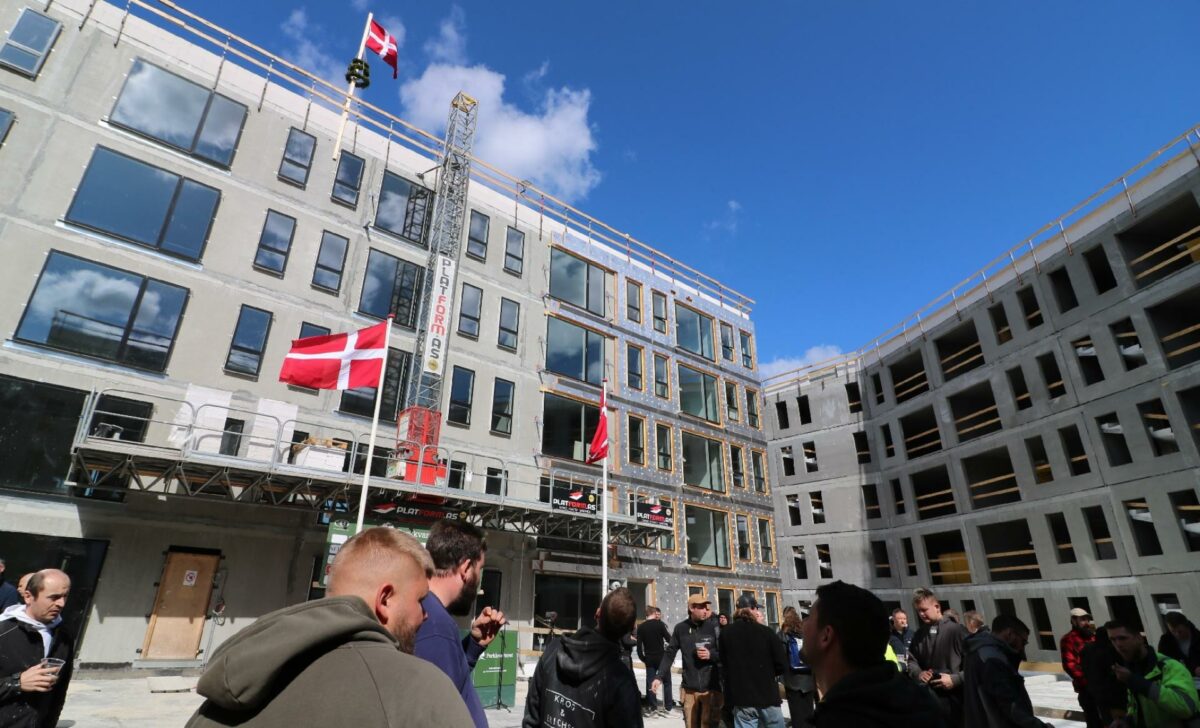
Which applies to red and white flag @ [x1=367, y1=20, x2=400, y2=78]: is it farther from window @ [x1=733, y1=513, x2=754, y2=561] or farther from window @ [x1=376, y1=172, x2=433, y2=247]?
window @ [x1=733, y1=513, x2=754, y2=561]

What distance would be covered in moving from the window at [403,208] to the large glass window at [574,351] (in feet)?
22.5

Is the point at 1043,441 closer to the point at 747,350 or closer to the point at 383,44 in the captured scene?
the point at 747,350

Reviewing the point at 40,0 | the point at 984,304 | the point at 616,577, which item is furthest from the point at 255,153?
the point at 984,304

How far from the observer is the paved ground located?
9.95 meters

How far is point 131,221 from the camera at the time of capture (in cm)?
1842

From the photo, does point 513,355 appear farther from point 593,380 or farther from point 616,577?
point 616,577

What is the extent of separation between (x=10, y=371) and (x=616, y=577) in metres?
20.2

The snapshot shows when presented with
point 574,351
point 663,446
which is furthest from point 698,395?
point 574,351

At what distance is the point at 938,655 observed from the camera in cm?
750

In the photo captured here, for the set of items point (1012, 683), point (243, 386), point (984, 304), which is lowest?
point (1012, 683)

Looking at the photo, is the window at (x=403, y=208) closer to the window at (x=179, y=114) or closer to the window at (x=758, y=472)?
the window at (x=179, y=114)

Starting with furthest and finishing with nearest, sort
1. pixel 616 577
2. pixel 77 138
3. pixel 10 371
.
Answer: pixel 616 577 → pixel 77 138 → pixel 10 371

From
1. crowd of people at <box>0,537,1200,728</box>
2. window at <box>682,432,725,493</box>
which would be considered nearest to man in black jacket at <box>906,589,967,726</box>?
crowd of people at <box>0,537,1200,728</box>

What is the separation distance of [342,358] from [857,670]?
51.9 feet
